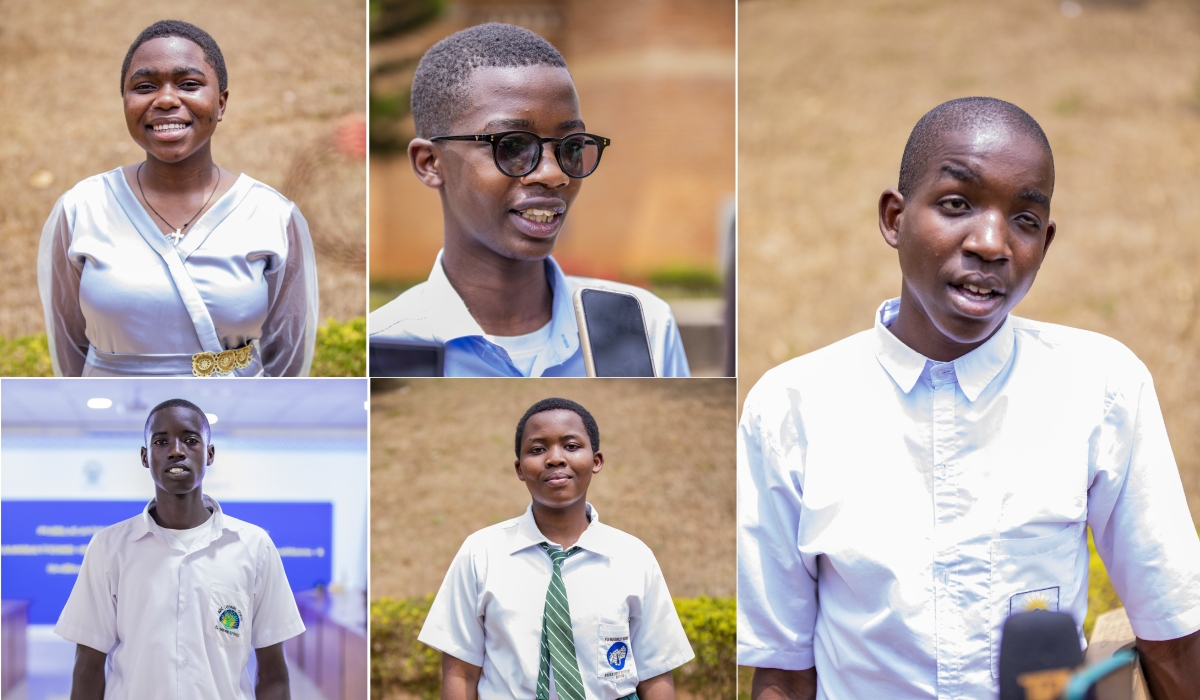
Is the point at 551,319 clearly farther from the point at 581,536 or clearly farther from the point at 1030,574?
the point at 1030,574

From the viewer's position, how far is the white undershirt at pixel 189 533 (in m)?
3.29

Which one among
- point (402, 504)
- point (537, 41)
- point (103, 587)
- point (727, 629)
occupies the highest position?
point (537, 41)

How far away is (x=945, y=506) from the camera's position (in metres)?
2.61

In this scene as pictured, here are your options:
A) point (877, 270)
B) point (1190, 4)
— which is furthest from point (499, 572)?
point (1190, 4)

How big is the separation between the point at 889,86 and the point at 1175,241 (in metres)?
2.55

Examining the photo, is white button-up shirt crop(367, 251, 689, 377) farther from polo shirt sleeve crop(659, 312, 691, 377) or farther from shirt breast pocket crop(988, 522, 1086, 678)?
shirt breast pocket crop(988, 522, 1086, 678)

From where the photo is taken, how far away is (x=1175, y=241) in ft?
23.9

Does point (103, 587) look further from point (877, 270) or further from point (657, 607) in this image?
point (877, 270)

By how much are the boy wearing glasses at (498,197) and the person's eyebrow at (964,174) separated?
1188 mm

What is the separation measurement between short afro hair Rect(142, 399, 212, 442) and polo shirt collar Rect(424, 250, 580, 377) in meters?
0.84

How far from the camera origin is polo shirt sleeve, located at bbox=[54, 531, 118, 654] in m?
3.25

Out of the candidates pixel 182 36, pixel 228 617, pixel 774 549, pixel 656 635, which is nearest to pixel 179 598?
pixel 228 617

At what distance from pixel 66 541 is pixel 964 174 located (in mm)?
3118

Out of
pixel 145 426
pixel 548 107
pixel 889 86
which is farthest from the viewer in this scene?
pixel 889 86
